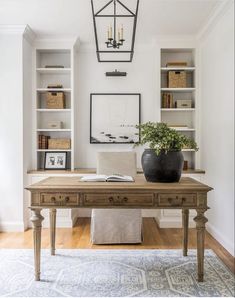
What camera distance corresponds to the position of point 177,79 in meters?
4.33

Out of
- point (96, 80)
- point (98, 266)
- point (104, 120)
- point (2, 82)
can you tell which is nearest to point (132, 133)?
point (104, 120)

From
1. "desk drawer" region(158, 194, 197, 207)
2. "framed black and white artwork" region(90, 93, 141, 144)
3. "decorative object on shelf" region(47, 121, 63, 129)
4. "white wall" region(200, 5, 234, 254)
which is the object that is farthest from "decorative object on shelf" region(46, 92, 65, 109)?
"desk drawer" region(158, 194, 197, 207)

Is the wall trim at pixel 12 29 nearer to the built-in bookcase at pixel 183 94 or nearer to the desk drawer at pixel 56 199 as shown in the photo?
the built-in bookcase at pixel 183 94

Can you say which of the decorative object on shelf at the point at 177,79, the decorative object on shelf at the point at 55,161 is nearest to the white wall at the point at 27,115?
the decorative object on shelf at the point at 55,161


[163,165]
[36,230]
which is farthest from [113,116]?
[36,230]

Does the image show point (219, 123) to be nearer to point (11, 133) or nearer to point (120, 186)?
point (120, 186)

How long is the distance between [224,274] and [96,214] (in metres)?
1.45

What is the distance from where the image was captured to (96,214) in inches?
132

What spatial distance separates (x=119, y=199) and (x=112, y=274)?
72 cm

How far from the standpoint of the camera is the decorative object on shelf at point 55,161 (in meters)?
4.36

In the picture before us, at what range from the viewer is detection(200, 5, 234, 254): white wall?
3.12m

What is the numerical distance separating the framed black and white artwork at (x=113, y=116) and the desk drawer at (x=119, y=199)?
7.25 feet

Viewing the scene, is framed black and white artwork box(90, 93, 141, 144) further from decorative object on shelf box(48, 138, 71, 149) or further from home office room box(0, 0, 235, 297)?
decorative object on shelf box(48, 138, 71, 149)

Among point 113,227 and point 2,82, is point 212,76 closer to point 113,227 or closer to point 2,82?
point 113,227
